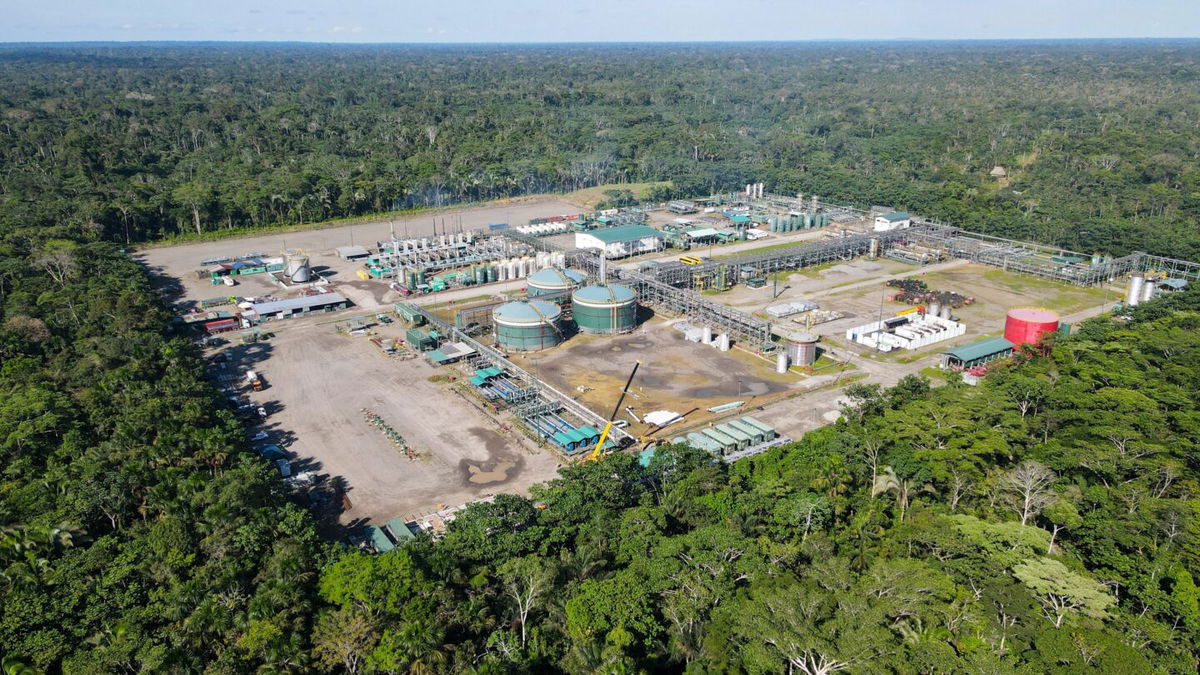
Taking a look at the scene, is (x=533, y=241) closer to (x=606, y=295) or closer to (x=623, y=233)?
(x=623, y=233)

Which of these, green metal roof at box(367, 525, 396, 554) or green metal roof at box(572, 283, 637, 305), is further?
green metal roof at box(572, 283, 637, 305)

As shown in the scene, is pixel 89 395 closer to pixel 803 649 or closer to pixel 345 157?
pixel 803 649

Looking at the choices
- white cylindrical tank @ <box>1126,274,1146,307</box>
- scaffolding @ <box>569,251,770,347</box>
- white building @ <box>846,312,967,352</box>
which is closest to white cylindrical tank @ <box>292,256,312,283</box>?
scaffolding @ <box>569,251,770,347</box>

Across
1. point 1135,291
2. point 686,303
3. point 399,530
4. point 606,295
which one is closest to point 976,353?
point 1135,291

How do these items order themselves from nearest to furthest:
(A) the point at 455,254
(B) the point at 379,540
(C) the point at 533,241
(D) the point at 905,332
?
(B) the point at 379,540 → (D) the point at 905,332 → (A) the point at 455,254 → (C) the point at 533,241

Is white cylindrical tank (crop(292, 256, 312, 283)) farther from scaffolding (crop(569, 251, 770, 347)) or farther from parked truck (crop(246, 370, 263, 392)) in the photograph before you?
scaffolding (crop(569, 251, 770, 347))

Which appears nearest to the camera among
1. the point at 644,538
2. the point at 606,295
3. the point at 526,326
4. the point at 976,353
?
the point at 644,538
